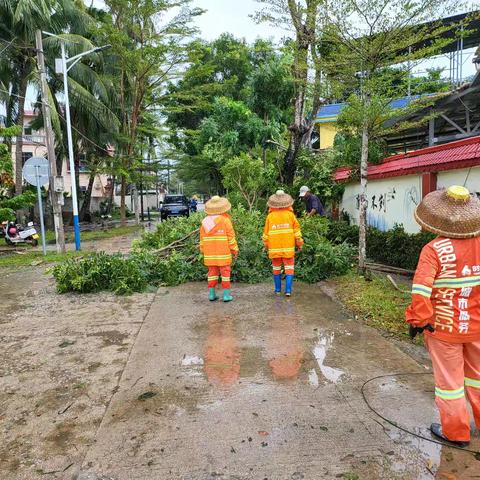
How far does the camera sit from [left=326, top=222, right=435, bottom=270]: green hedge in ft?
26.7

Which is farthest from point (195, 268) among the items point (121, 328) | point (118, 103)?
point (118, 103)

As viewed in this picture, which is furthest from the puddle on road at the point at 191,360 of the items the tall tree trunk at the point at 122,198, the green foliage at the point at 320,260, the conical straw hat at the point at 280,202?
the tall tree trunk at the point at 122,198

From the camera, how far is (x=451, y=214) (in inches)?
115

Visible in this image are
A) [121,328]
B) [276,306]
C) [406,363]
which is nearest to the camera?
[406,363]

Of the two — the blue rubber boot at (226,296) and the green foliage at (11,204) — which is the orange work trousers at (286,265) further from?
the green foliage at (11,204)

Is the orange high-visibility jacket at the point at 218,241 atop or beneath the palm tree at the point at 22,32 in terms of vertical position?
beneath

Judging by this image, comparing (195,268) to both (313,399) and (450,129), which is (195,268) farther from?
(450,129)

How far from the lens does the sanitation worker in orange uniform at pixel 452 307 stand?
2.84 metres

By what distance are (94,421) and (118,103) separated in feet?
80.4

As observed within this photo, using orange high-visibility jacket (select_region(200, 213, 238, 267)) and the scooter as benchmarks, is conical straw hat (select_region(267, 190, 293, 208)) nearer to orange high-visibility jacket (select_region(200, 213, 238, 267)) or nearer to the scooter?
orange high-visibility jacket (select_region(200, 213, 238, 267))

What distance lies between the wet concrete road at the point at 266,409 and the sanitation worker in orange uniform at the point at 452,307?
1.03 ft

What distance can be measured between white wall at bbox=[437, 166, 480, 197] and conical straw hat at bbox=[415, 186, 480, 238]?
4482 millimetres

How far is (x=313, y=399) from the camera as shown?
3.56m

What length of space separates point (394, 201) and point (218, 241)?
5.04m
